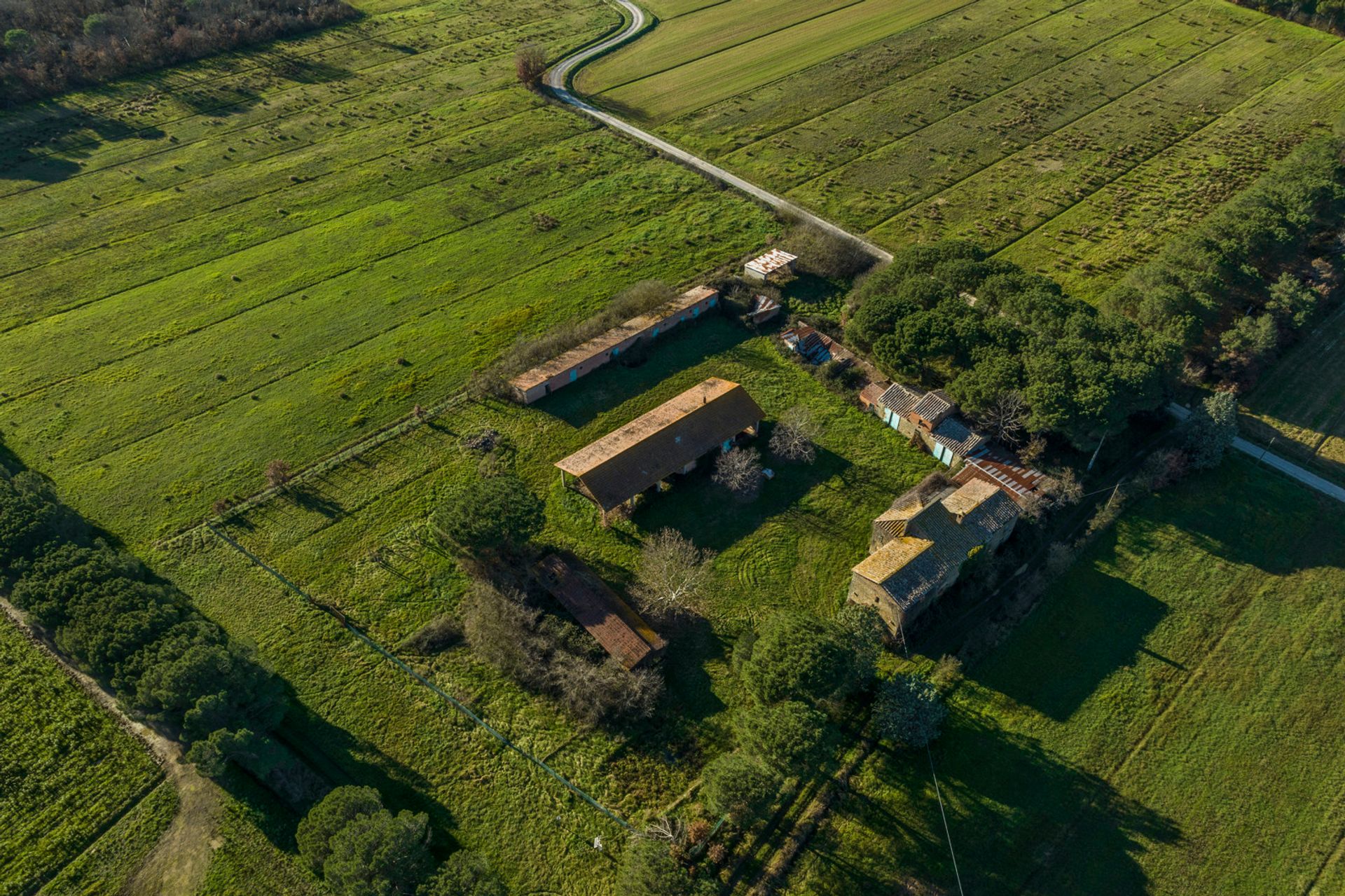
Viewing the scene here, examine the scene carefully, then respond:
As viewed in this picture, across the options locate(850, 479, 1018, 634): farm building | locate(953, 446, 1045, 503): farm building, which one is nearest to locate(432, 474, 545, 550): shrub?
locate(850, 479, 1018, 634): farm building

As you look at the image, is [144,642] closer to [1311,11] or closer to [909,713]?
[909,713]

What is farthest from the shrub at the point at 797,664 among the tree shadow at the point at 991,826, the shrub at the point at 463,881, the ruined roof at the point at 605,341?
the ruined roof at the point at 605,341

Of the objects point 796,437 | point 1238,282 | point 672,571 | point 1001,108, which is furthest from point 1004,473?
point 1001,108

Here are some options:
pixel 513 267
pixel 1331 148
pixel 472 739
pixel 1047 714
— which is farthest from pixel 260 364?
pixel 1331 148

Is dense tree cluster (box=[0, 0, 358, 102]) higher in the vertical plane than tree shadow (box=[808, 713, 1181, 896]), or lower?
higher

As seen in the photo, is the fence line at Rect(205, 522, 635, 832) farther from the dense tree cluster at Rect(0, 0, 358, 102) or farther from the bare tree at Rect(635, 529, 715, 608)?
the dense tree cluster at Rect(0, 0, 358, 102)

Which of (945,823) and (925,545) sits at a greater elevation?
(925,545)
